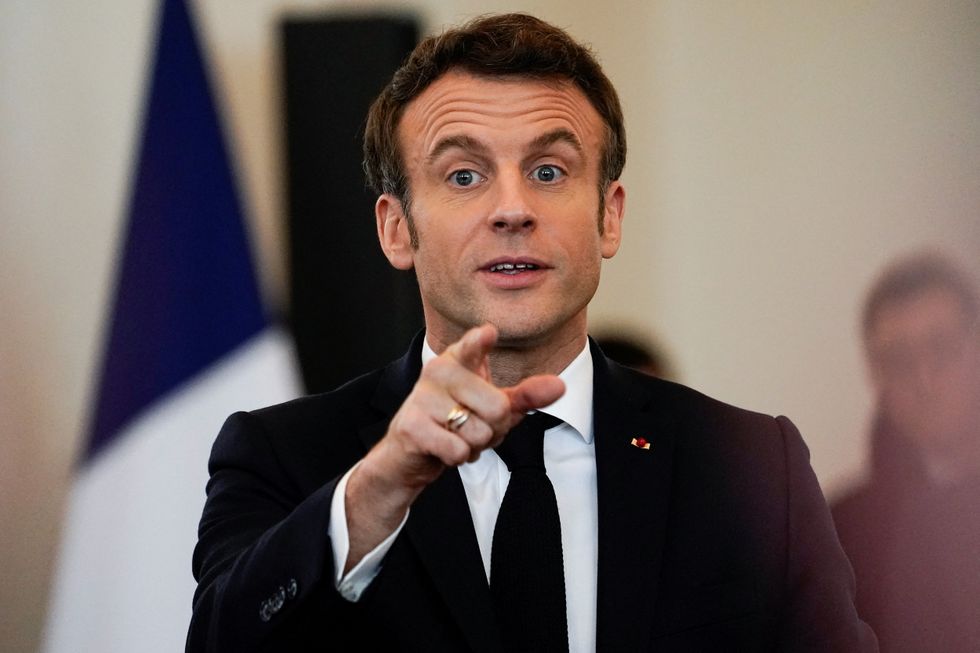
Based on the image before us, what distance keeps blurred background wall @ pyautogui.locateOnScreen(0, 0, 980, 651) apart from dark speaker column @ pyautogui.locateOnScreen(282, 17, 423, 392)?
102 millimetres

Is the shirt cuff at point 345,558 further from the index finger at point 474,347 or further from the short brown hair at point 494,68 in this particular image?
the short brown hair at point 494,68

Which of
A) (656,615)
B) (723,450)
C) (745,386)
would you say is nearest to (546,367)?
(723,450)

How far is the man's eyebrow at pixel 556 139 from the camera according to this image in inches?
72.2

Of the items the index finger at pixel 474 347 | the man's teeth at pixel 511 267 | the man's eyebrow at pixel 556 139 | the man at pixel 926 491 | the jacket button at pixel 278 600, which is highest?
the man's eyebrow at pixel 556 139

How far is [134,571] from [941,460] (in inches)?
67.9

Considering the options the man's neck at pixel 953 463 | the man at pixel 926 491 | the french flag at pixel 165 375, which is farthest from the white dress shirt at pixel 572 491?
the french flag at pixel 165 375

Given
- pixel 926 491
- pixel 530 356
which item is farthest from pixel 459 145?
pixel 926 491

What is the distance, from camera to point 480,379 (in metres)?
1.30

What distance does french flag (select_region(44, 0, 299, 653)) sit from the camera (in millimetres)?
2936

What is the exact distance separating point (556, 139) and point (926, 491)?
1.27m

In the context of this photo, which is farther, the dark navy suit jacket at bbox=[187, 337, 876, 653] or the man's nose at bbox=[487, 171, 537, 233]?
the man's nose at bbox=[487, 171, 537, 233]

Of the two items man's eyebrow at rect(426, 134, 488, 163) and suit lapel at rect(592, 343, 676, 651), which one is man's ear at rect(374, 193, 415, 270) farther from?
suit lapel at rect(592, 343, 676, 651)

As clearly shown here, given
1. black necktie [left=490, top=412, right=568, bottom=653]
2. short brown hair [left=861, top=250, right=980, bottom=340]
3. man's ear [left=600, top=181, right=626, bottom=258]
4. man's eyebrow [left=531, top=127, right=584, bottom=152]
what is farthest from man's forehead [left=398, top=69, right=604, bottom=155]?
short brown hair [left=861, top=250, right=980, bottom=340]

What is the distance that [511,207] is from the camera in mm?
1753
